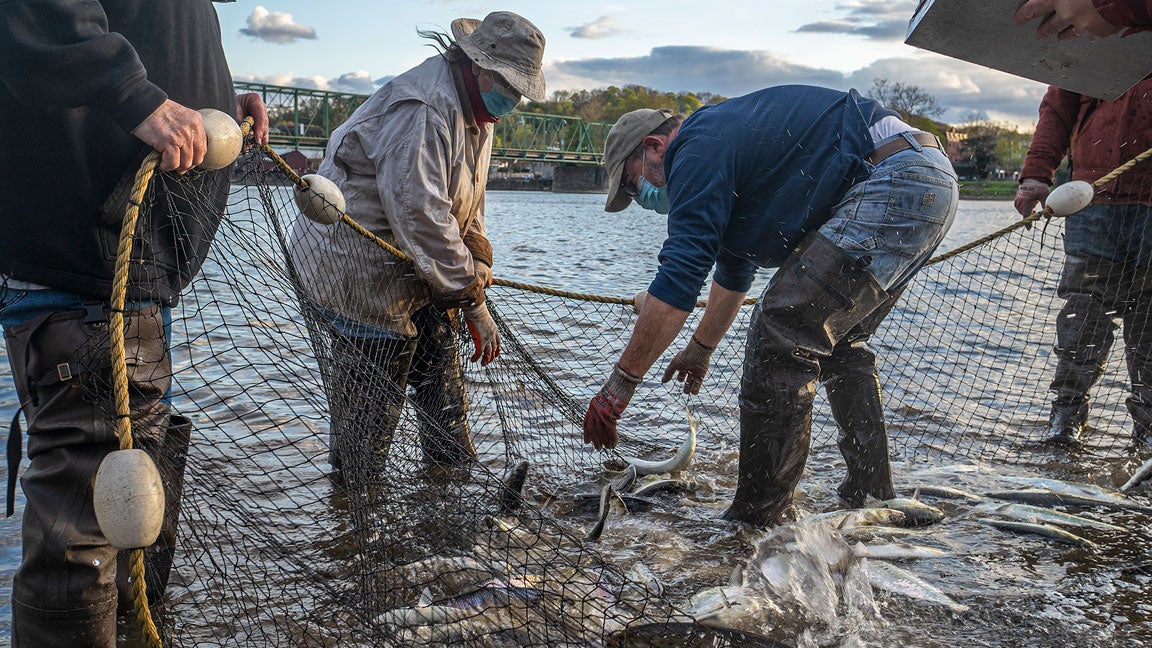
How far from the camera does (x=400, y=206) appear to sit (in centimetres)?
390

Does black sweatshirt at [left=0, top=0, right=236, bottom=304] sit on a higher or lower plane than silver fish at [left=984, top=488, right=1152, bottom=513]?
higher

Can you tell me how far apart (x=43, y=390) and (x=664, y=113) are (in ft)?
8.83

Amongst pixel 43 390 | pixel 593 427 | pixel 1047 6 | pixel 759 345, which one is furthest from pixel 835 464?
pixel 43 390

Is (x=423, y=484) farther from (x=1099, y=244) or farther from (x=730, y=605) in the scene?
(x=1099, y=244)

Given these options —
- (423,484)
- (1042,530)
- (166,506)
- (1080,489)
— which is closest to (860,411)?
(1042,530)

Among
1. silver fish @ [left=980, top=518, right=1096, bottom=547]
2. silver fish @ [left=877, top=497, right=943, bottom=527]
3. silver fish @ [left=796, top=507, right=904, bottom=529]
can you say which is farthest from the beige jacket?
silver fish @ [left=980, top=518, right=1096, bottom=547]

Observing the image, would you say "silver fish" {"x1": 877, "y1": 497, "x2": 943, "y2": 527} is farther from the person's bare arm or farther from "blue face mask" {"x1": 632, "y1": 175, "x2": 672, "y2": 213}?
the person's bare arm

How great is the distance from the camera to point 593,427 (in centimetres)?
370

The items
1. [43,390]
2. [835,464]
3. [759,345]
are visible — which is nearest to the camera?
[43,390]

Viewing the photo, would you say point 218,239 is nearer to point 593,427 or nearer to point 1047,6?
point 593,427

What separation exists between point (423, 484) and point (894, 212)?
2.28m

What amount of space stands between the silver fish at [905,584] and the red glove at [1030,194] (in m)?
3.21

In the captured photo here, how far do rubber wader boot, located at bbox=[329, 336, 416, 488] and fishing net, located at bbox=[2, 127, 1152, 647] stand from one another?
0.4 inches

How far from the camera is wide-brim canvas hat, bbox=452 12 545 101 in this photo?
405cm
